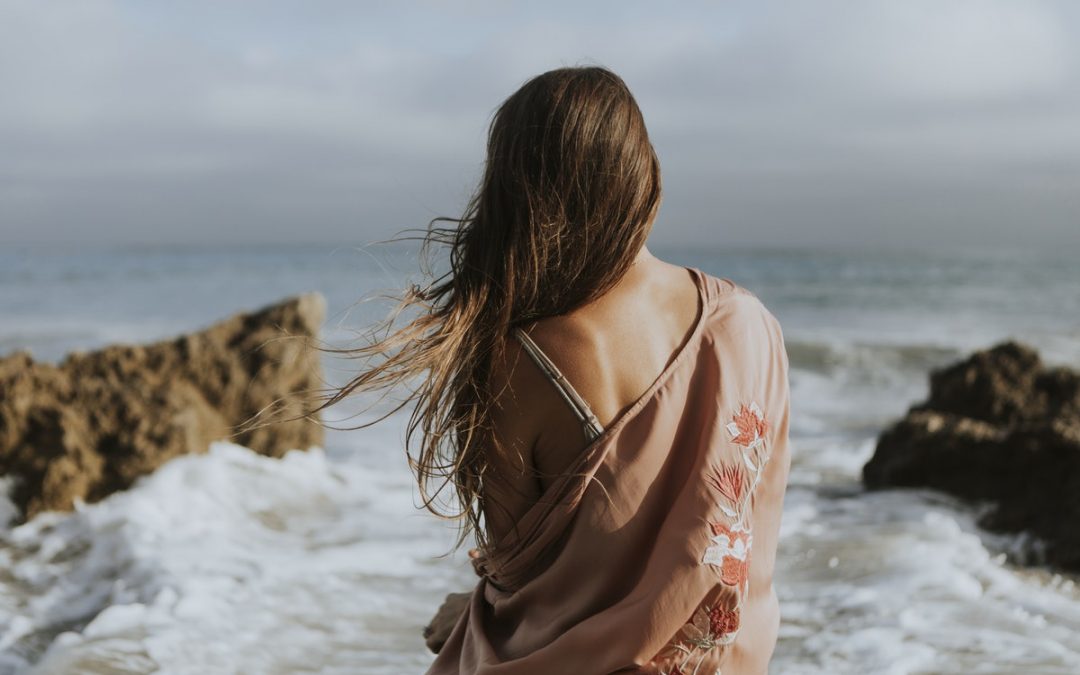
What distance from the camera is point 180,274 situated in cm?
3422

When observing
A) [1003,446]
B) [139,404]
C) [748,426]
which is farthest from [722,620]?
[139,404]

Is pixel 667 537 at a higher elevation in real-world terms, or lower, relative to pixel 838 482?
higher

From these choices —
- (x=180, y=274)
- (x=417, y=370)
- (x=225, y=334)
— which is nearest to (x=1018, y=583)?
(x=417, y=370)

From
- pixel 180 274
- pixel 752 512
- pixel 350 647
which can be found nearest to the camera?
pixel 752 512

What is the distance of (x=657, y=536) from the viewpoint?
Answer: 6.20ft

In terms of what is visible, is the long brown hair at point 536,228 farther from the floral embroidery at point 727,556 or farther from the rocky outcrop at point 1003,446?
the rocky outcrop at point 1003,446

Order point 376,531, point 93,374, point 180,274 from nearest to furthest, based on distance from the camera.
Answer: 1. point 376,531
2. point 93,374
3. point 180,274

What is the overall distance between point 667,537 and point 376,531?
12.8ft

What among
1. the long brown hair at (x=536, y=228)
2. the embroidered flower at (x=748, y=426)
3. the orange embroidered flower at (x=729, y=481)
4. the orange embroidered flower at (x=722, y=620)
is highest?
the long brown hair at (x=536, y=228)

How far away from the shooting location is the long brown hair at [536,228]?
178 centimetres

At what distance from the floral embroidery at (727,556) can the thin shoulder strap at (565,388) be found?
26 centimetres

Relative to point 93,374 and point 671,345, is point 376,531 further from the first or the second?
point 671,345

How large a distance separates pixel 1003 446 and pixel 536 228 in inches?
172

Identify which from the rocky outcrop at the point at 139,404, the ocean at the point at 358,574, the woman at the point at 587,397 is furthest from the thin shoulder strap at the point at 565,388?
the rocky outcrop at the point at 139,404
